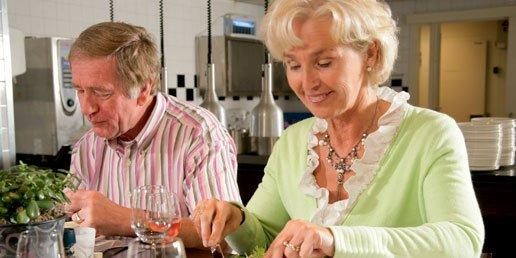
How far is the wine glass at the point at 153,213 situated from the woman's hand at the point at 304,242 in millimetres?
341

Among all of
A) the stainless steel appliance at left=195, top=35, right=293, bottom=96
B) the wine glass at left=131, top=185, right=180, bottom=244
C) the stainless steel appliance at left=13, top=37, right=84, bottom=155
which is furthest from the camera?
the stainless steel appliance at left=195, top=35, right=293, bottom=96

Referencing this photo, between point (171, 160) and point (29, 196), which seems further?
point (171, 160)

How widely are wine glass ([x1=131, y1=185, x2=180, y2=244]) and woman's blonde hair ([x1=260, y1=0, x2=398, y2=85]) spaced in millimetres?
462

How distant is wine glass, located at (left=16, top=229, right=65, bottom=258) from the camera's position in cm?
108

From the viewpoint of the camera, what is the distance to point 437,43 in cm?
695

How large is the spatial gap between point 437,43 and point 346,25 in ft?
19.8

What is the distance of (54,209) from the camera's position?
116 centimetres

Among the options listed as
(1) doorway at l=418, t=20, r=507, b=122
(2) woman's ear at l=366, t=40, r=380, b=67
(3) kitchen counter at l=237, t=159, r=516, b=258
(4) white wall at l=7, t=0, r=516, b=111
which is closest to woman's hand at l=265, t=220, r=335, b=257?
(2) woman's ear at l=366, t=40, r=380, b=67

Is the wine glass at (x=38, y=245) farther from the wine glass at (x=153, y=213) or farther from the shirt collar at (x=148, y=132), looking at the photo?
the shirt collar at (x=148, y=132)

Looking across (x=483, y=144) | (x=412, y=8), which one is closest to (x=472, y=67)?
(x=412, y=8)

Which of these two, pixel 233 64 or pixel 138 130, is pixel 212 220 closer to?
pixel 138 130

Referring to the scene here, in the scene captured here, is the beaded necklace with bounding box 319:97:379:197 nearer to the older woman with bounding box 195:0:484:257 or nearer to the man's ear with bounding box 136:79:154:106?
the older woman with bounding box 195:0:484:257

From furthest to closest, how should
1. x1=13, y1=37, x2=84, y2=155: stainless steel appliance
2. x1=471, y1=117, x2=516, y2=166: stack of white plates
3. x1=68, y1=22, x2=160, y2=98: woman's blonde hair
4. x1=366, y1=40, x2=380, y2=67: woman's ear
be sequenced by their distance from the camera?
1. x1=13, y1=37, x2=84, y2=155: stainless steel appliance
2. x1=471, y1=117, x2=516, y2=166: stack of white plates
3. x1=68, y1=22, x2=160, y2=98: woman's blonde hair
4. x1=366, y1=40, x2=380, y2=67: woman's ear

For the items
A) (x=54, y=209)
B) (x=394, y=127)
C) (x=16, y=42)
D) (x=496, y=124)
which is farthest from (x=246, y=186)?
(x=54, y=209)
